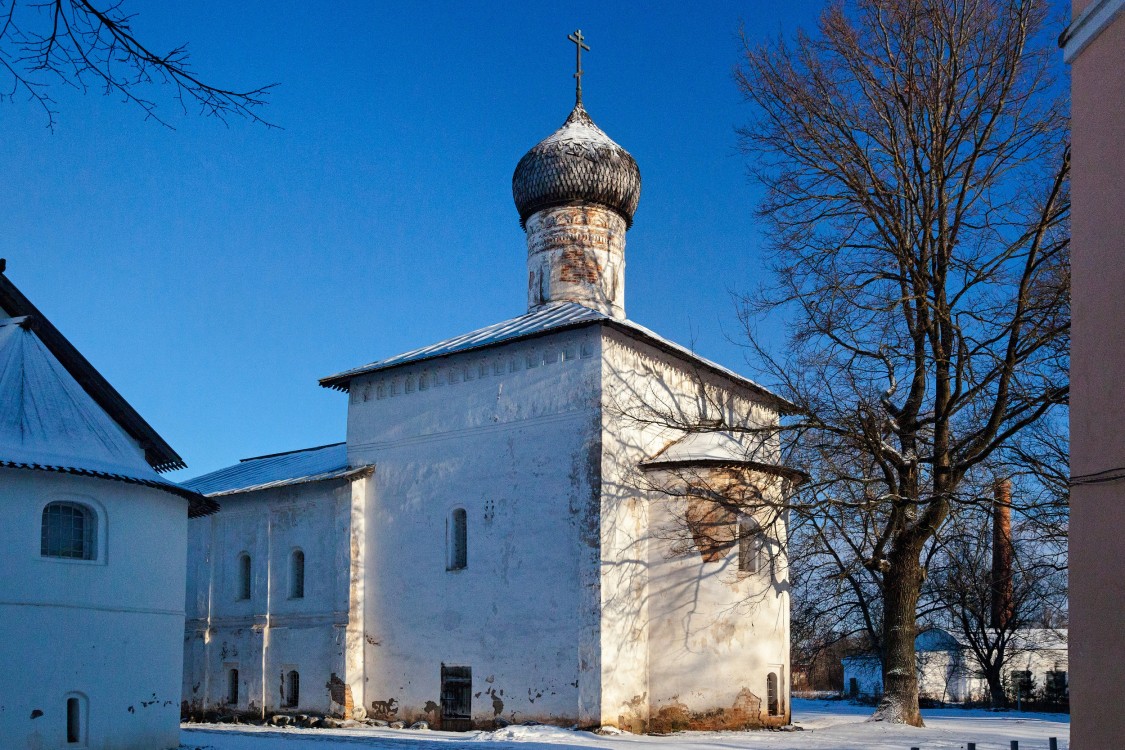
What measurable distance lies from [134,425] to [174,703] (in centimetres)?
384

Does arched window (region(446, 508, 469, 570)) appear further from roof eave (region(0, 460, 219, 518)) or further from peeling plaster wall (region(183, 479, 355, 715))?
roof eave (region(0, 460, 219, 518))

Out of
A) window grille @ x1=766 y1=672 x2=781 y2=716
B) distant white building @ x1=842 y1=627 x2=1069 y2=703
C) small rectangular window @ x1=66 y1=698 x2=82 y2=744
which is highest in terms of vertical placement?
small rectangular window @ x1=66 y1=698 x2=82 y2=744

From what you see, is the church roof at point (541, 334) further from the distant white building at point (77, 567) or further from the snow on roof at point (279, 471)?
the distant white building at point (77, 567)

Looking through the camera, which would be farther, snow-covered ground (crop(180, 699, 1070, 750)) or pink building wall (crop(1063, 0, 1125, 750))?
snow-covered ground (crop(180, 699, 1070, 750))

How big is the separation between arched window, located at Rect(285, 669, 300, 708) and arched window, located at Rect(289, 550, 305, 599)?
135 centimetres

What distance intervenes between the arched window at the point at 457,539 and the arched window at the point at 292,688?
3.84 metres

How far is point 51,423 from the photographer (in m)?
13.0

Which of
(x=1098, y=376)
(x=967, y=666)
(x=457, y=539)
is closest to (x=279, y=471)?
(x=457, y=539)

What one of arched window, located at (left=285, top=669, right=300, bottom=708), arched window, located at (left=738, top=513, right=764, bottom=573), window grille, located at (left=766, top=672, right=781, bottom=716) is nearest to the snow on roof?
arched window, located at (left=285, top=669, right=300, bottom=708)

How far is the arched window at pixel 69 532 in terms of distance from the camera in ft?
41.2

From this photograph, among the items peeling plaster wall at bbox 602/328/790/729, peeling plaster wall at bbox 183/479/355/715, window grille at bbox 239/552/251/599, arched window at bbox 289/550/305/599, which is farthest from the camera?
window grille at bbox 239/552/251/599

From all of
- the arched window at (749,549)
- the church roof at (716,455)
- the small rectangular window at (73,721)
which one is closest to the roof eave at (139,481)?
the small rectangular window at (73,721)

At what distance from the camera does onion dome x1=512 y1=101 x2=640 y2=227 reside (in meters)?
19.9

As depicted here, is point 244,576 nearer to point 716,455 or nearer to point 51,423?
point 51,423
